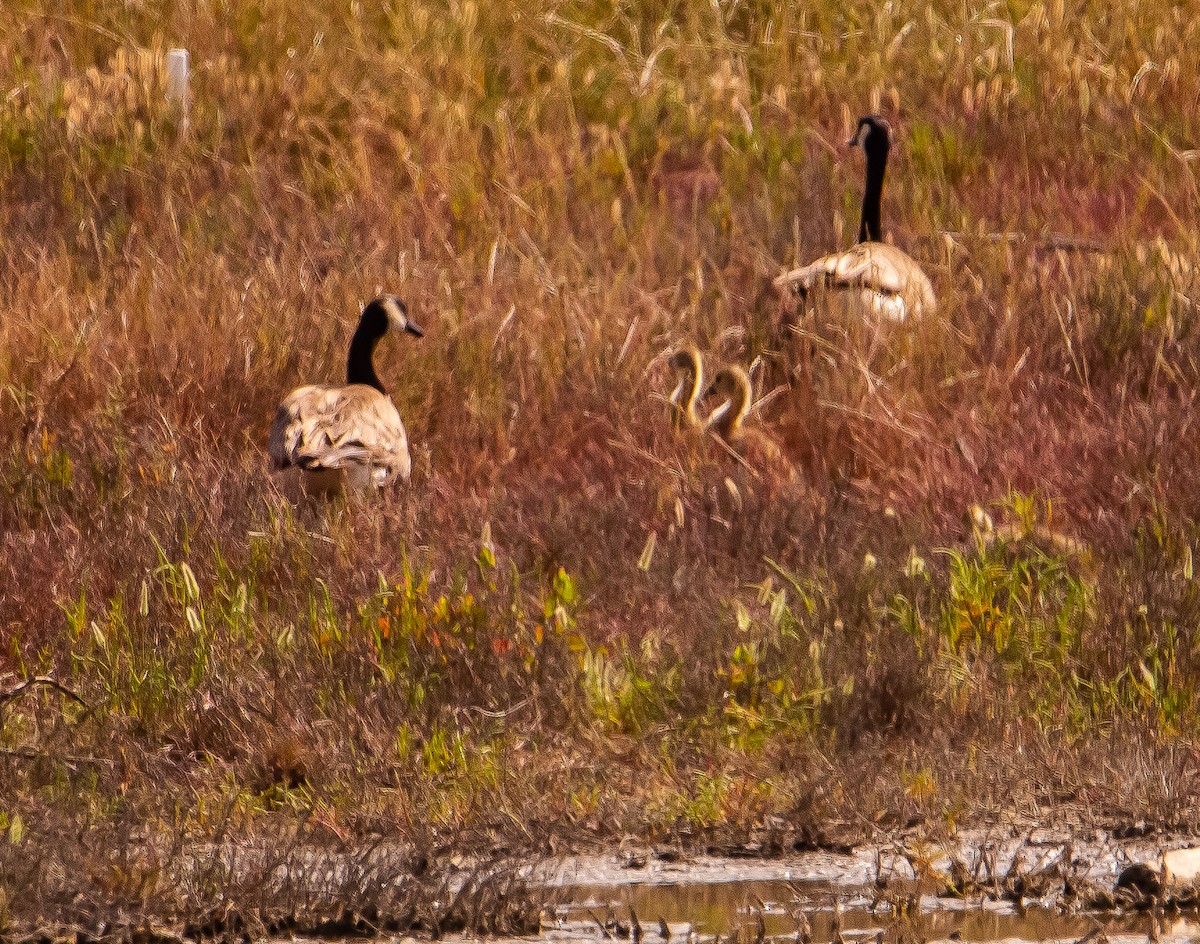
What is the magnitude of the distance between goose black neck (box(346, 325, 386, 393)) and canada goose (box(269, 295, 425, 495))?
336 mm

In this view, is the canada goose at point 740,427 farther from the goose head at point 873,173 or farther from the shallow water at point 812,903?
the shallow water at point 812,903

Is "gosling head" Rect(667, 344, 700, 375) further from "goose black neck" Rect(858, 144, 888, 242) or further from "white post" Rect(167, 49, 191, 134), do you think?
"white post" Rect(167, 49, 191, 134)

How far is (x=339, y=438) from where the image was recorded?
354 inches

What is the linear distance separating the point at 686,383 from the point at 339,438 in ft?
6.97

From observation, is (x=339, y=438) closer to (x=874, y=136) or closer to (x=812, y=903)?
(x=812, y=903)

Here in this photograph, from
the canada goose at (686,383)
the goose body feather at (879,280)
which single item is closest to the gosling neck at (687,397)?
the canada goose at (686,383)

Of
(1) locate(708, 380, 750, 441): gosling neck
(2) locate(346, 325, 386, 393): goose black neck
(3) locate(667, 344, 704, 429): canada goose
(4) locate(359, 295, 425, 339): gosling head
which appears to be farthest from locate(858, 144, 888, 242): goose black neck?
(2) locate(346, 325, 386, 393): goose black neck

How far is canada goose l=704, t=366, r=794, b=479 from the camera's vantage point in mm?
9555

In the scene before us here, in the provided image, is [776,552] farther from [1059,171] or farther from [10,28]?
[10,28]

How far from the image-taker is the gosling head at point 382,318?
10070 mm

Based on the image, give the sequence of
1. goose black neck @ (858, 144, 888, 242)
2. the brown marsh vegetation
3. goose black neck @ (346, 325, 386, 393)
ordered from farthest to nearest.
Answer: goose black neck @ (858, 144, 888, 242)
goose black neck @ (346, 325, 386, 393)
the brown marsh vegetation

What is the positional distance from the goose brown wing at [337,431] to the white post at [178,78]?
18.0 feet

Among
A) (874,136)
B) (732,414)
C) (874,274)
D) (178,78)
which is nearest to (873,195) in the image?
(874,136)

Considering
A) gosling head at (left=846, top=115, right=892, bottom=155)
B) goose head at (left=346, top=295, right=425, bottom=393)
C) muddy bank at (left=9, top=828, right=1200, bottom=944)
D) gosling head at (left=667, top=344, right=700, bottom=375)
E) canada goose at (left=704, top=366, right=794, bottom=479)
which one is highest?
gosling head at (left=846, top=115, right=892, bottom=155)
